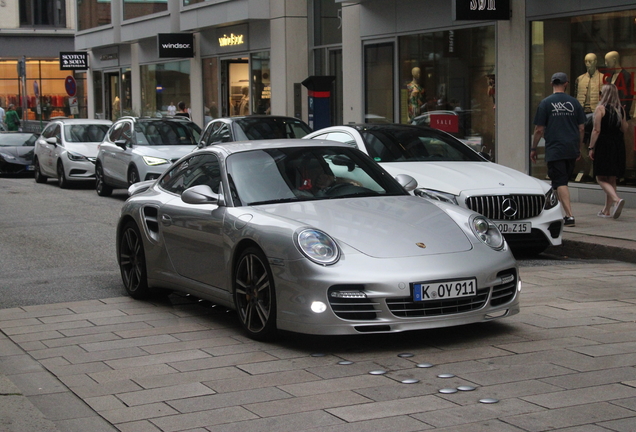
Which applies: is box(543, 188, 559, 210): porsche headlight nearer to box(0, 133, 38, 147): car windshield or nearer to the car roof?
the car roof

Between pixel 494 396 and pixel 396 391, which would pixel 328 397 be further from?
pixel 494 396

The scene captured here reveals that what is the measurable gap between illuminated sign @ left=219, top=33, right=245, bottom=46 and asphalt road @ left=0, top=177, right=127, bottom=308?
8.72 metres

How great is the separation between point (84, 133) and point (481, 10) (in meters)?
10.3

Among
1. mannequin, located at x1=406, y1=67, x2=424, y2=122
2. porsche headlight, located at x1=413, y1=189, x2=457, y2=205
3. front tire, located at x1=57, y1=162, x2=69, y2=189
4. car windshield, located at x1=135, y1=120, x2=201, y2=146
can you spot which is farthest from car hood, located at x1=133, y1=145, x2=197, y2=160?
porsche headlight, located at x1=413, y1=189, x2=457, y2=205

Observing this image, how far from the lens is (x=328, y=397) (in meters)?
5.32

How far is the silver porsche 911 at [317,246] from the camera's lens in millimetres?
6234

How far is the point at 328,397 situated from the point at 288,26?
69.6 ft

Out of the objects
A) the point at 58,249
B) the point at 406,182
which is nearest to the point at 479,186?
the point at 406,182

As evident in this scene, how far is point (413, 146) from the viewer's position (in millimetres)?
11750

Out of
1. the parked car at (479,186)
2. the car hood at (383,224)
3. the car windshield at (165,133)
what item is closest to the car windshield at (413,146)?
the parked car at (479,186)

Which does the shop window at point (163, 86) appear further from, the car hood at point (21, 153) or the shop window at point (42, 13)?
the shop window at point (42, 13)

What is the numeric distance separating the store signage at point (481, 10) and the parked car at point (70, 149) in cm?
936

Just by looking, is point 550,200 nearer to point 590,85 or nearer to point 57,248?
point 590,85

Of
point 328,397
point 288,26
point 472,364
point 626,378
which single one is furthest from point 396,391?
point 288,26
